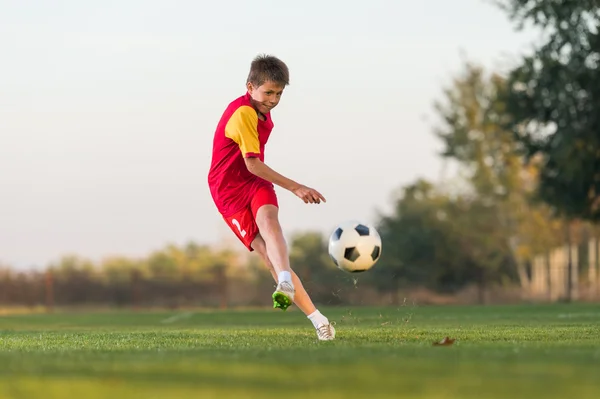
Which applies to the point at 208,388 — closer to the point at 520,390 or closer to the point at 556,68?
the point at 520,390

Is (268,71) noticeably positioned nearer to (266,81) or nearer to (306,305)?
(266,81)

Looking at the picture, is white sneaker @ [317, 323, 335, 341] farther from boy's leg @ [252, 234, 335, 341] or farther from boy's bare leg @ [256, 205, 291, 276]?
boy's bare leg @ [256, 205, 291, 276]

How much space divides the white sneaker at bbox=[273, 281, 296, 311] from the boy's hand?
659 mm

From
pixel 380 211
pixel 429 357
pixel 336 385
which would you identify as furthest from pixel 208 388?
pixel 380 211

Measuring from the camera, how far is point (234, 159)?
30.8ft

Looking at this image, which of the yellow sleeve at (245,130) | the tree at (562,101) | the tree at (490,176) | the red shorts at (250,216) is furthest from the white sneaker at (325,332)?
the tree at (490,176)

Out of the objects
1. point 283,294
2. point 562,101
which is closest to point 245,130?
point 283,294

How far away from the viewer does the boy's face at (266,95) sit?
29.8 ft

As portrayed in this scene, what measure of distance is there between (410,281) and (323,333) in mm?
39972

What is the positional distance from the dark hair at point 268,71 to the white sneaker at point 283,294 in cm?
168

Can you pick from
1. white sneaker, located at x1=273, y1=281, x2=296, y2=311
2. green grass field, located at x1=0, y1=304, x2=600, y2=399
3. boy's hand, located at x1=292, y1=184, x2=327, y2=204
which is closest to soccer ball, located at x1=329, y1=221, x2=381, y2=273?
boy's hand, located at x1=292, y1=184, x2=327, y2=204

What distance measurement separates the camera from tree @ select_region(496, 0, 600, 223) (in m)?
30.3

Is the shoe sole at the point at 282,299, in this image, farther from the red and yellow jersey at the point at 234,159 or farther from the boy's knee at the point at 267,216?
the red and yellow jersey at the point at 234,159

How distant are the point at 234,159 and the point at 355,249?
1.47 meters
